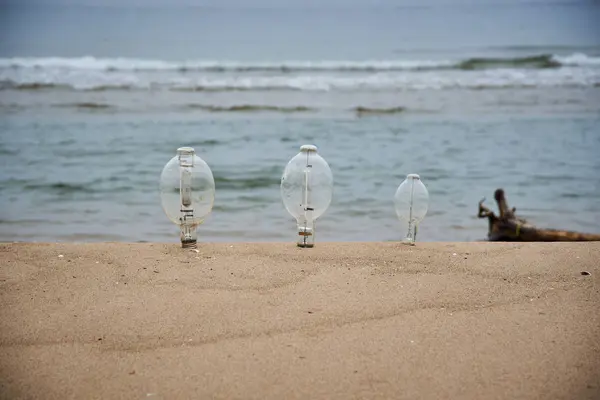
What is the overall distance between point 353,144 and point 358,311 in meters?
9.48

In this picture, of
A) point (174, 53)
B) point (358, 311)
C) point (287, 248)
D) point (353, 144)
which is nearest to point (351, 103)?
point (353, 144)

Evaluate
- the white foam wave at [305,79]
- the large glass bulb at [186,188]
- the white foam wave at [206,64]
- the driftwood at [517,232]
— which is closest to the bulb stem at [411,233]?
the large glass bulb at [186,188]

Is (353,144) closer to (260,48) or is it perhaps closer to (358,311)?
(358,311)

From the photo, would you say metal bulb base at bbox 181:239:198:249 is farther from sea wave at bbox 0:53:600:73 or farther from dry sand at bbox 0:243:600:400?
sea wave at bbox 0:53:600:73

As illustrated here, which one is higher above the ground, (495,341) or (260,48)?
(260,48)

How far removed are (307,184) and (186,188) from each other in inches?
27.2

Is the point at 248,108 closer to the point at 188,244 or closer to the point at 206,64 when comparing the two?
the point at 206,64

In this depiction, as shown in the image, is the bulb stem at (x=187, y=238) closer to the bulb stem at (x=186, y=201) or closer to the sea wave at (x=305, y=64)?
the bulb stem at (x=186, y=201)

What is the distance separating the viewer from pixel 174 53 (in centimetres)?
2672

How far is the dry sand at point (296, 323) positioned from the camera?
2.79 m

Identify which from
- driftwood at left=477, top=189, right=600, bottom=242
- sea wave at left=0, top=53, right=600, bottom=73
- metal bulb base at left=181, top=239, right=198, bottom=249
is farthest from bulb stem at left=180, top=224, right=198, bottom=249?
sea wave at left=0, top=53, right=600, bottom=73

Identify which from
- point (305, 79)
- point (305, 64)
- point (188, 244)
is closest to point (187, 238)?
point (188, 244)

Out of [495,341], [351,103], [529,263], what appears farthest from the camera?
[351,103]

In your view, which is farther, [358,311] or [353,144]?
[353,144]
